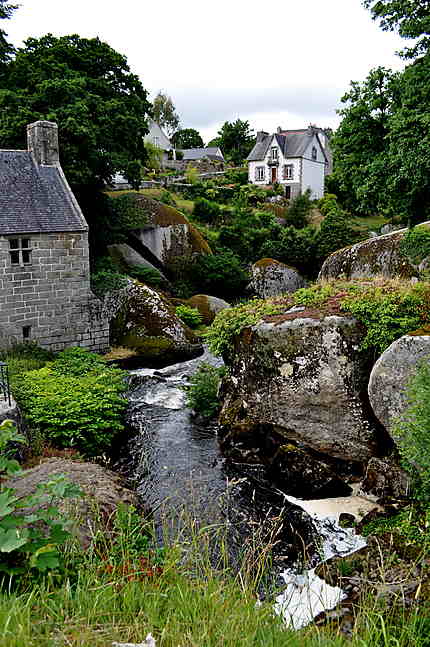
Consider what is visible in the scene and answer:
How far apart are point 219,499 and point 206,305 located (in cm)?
1844

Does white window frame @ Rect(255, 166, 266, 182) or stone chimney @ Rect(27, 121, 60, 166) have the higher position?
white window frame @ Rect(255, 166, 266, 182)

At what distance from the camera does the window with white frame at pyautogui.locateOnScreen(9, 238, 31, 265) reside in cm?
1847

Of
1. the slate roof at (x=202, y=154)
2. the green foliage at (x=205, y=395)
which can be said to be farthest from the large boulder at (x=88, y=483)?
the slate roof at (x=202, y=154)

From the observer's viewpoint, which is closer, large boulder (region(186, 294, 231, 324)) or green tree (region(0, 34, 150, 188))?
green tree (region(0, 34, 150, 188))

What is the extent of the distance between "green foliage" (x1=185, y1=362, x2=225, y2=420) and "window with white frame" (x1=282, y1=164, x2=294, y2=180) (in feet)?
130

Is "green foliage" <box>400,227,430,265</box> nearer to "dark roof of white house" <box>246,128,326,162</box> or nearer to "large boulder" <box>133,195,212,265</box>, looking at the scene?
"large boulder" <box>133,195,212,265</box>

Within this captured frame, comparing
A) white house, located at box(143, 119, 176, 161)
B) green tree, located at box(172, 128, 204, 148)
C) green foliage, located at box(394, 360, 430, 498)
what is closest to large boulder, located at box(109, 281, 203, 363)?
green foliage, located at box(394, 360, 430, 498)

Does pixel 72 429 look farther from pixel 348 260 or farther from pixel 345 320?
pixel 348 260

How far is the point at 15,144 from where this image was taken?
21719mm

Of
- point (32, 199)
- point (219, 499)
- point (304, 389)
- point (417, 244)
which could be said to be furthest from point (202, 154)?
point (219, 499)

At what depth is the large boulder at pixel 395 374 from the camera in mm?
10070

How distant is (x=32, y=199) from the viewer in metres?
19.3

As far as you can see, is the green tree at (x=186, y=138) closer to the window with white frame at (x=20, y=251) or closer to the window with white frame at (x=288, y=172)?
the window with white frame at (x=288, y=172)

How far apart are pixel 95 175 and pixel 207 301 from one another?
28.7ft
